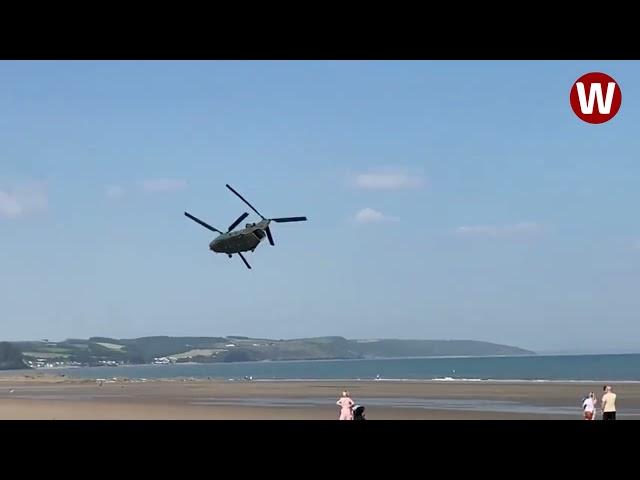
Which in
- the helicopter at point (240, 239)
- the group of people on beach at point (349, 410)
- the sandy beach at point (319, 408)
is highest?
the helicopter at point (240, 239)

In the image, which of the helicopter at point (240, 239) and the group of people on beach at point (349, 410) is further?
the helicopter at point (240, 239)

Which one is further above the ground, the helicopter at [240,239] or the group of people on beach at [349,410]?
the helicopter at [240,239]

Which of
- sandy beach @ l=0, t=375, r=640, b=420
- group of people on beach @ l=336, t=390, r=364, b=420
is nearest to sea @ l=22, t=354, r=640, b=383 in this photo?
sandy beach @ l=0, t=375, r=640, b=420

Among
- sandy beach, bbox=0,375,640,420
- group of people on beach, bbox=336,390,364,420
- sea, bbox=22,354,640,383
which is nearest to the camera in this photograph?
group of people on beach, bbox=336,390,364,420

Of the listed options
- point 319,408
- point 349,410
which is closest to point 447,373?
point 319,408

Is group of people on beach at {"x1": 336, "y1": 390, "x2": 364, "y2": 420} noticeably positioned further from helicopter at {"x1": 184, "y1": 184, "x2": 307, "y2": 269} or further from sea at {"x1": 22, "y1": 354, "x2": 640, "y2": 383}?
sea at {"x1": 22, "y1": 354, "x2": 640, "y2": 383}

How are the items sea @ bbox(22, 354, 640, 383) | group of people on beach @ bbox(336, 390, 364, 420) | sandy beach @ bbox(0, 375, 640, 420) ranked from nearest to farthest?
group of people on beach @ bbox(336, 390, 364, 420)
sandy beach @ bbox(0, 375, 640, 420)
sea @ bbox(22, 354, 640, 383)

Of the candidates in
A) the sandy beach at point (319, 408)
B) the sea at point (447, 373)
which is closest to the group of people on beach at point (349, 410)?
the sandy beach at point (319, 408)

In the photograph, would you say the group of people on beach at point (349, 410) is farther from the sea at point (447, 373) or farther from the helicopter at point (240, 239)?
the sea at point (447, 373)

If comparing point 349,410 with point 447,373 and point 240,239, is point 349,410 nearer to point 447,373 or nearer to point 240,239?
point 240,239
